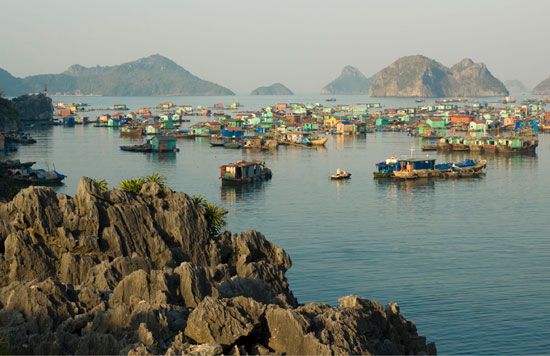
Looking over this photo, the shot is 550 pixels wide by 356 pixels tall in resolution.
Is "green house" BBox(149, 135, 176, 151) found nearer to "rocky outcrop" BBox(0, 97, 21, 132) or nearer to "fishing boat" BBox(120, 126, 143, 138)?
"fishing boat" BBox(120, 126, 143, 138)

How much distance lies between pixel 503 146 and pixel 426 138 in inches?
1221

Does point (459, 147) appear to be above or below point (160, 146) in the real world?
below

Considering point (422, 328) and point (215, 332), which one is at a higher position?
point (215, 332)

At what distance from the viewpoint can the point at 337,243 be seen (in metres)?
54.9

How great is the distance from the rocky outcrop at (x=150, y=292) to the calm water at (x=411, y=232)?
8749 mm

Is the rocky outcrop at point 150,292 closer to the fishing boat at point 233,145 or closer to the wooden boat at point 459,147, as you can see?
the wooden boat at point 459,147

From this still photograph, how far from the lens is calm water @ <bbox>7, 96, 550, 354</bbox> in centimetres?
3862

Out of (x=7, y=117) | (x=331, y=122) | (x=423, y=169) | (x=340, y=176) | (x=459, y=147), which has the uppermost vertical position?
(x=7, y=117)

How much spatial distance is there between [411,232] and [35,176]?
41095 mm

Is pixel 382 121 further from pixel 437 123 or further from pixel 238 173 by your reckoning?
pixel 238 173

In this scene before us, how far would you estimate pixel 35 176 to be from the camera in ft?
279

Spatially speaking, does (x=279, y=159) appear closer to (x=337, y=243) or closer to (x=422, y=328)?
(x=337, y=243)

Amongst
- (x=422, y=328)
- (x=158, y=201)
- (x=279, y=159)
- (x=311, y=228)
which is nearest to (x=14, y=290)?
(x=158, y=201)

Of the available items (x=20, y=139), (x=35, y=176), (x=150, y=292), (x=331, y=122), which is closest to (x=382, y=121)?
(x=331, y=122)
